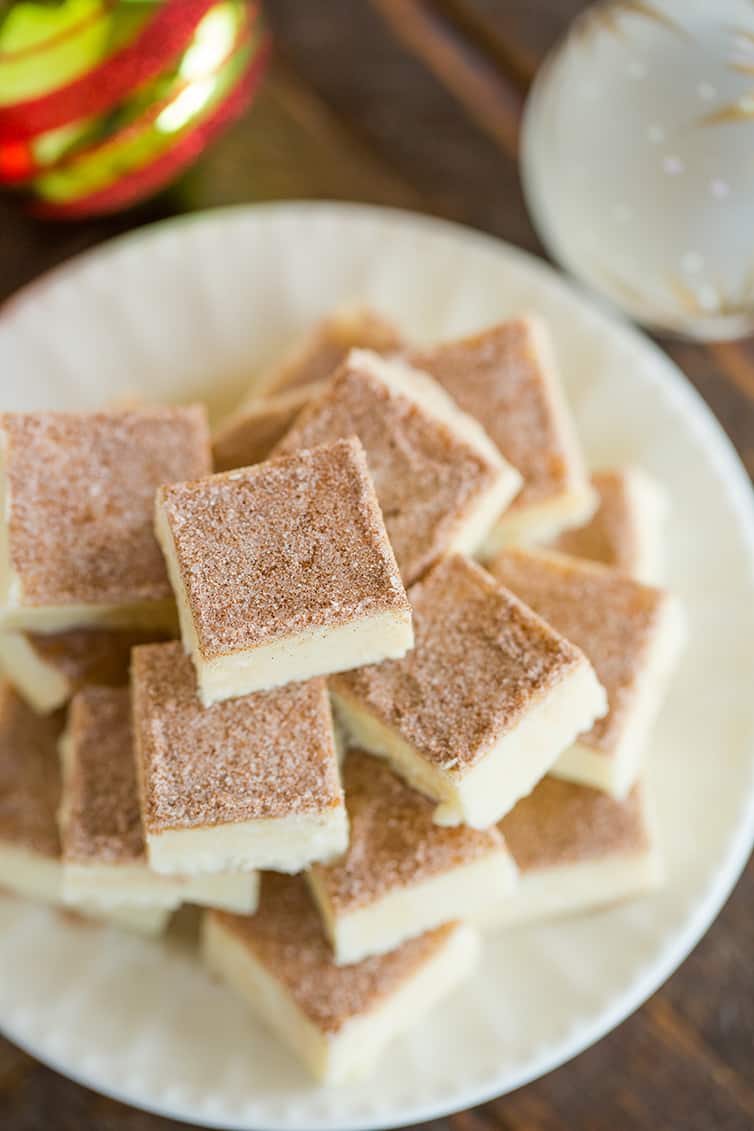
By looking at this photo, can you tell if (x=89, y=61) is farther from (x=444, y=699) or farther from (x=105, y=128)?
(x=444, y=699)

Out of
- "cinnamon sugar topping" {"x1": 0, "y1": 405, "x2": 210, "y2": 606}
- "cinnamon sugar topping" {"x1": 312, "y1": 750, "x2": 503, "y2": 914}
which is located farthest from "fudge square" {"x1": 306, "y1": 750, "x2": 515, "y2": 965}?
"cinnamon sugar topping" {"x1": 0, "y1": 405, "x2": 210, "y2": 606}

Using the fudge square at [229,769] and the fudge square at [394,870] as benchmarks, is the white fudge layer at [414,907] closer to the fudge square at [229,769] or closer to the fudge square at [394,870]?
the fudge square at [394,870]

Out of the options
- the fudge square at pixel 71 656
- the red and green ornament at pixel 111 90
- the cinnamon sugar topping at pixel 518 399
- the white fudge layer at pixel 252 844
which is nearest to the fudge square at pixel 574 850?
the white fudge layer at pixel 252 844

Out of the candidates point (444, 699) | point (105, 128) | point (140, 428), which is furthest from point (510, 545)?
point (105, 128)

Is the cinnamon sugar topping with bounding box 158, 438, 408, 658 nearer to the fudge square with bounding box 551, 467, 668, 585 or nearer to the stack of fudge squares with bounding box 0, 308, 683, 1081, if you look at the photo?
the stack of fudge squares with bounding box 0, 308, 683, 1081

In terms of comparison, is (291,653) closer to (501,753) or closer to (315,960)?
(501,753)

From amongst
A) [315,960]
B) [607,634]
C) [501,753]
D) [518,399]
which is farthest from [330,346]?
[315,960]
